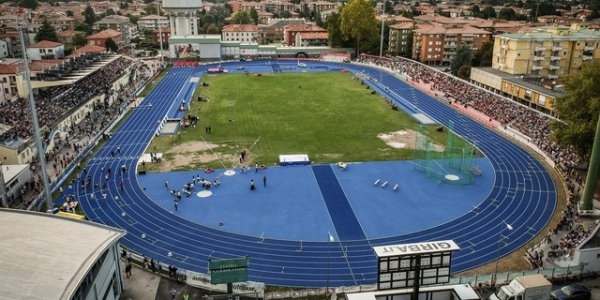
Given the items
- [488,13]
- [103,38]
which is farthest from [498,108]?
[488,13]

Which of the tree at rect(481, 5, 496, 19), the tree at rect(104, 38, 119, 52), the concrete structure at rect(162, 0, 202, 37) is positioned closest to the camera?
the concrete structure at rect(162, 0, 202, 37)

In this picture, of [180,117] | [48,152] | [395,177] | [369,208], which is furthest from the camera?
[180,117]

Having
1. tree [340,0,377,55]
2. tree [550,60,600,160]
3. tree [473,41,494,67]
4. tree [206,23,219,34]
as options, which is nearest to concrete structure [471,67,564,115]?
tree [473,41,494,67]

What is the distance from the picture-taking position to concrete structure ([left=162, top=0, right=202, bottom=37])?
90.9 m

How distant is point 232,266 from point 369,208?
12370 millimetres

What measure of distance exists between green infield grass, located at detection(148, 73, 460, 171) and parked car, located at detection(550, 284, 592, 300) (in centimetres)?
1925

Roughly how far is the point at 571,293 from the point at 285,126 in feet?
104

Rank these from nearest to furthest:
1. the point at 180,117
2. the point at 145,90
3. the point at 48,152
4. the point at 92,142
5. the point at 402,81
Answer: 1. the point at 48,152
2. the point at 92,142
3. the point at 180,117
4. the point at 145,90
5. the point at 402,81

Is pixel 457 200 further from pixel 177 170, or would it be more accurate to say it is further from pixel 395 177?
pixel 177 170

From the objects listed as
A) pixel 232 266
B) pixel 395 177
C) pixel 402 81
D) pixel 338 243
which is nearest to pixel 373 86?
pixel 402 81

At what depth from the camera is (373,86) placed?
67.5 metres

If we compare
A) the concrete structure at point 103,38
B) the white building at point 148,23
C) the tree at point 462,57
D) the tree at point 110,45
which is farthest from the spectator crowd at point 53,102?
the white building at point 148,23

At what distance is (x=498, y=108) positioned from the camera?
5022cm

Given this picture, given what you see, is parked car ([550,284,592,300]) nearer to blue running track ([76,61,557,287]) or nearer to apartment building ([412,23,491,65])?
blue running track ([76,61,557,287])
